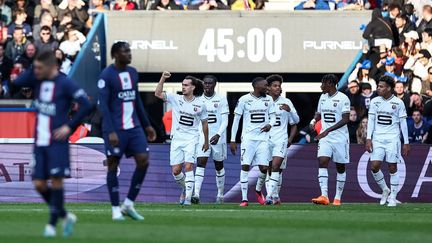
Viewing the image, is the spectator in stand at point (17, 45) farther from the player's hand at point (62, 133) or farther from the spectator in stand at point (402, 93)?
the player's hand at point (62, 133)

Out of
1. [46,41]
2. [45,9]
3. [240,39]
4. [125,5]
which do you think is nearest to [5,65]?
[46,41]

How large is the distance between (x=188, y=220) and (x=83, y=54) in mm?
14168

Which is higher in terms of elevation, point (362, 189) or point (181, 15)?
point (181, 15)

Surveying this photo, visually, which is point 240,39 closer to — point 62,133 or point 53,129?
point 53,129

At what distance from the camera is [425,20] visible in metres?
28.5

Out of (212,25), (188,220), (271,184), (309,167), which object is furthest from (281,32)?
(188,220)

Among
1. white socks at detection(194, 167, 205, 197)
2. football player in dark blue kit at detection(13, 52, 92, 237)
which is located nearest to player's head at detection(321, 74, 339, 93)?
Answer: white socks at detection(194, 167, 205, 197)

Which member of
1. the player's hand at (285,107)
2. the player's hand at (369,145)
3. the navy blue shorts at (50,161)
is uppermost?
the player's hand at (285,107)

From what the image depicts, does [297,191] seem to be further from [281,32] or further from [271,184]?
[281,32]

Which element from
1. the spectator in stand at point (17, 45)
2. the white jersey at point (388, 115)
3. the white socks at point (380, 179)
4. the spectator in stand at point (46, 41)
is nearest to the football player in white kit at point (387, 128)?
the white jersey at point (388, 115)

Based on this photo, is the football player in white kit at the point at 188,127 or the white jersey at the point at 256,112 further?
the white jersey at the point at 256,112

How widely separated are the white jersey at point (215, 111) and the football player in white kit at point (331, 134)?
6.08 feet

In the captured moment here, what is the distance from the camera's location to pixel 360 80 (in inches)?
1088

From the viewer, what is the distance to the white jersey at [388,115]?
72.1 ft
